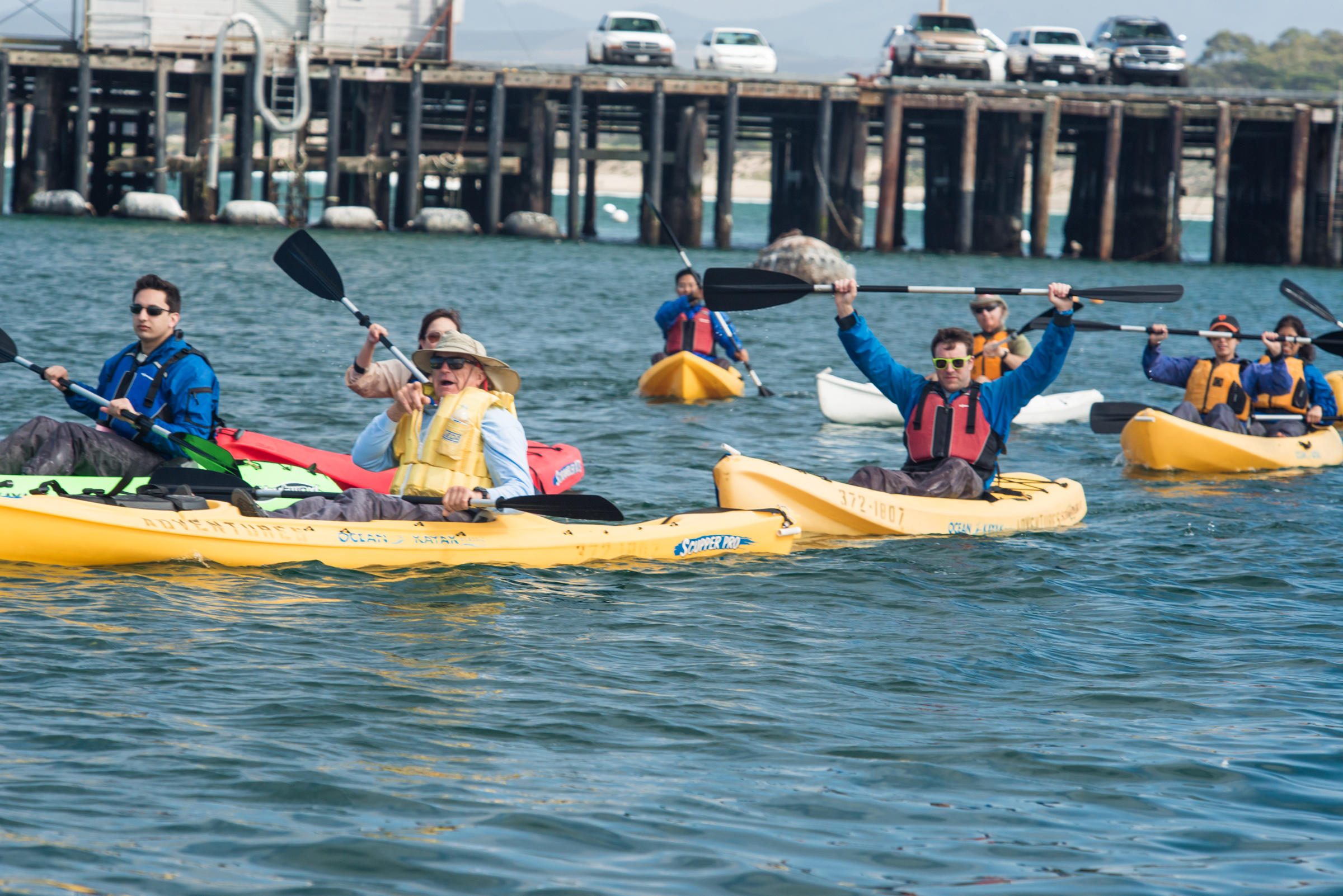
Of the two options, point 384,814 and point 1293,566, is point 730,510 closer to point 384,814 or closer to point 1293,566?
point 1293,566

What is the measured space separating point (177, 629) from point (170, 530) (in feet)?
2.68

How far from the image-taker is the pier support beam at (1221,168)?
3241 centimetres

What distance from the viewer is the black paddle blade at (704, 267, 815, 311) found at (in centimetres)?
866

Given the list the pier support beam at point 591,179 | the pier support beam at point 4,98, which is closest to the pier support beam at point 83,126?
the pier support beam at point 4,98

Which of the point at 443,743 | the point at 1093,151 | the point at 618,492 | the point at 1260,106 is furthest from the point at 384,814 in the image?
the point at 1093,151

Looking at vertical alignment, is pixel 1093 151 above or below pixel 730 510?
above

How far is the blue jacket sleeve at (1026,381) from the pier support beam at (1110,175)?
85.9ft

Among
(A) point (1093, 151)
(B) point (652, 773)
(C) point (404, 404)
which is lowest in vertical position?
(B) point (652, 773)

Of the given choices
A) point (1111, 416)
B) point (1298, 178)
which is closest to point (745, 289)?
point (1111, 416)

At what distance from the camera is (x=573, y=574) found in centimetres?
691

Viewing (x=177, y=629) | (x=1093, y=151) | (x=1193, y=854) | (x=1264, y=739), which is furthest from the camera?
(x=1093, y=151)

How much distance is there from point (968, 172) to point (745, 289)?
25.3 meters

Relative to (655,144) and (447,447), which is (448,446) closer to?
(447,447)

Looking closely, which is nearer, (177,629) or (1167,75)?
(177,629)
